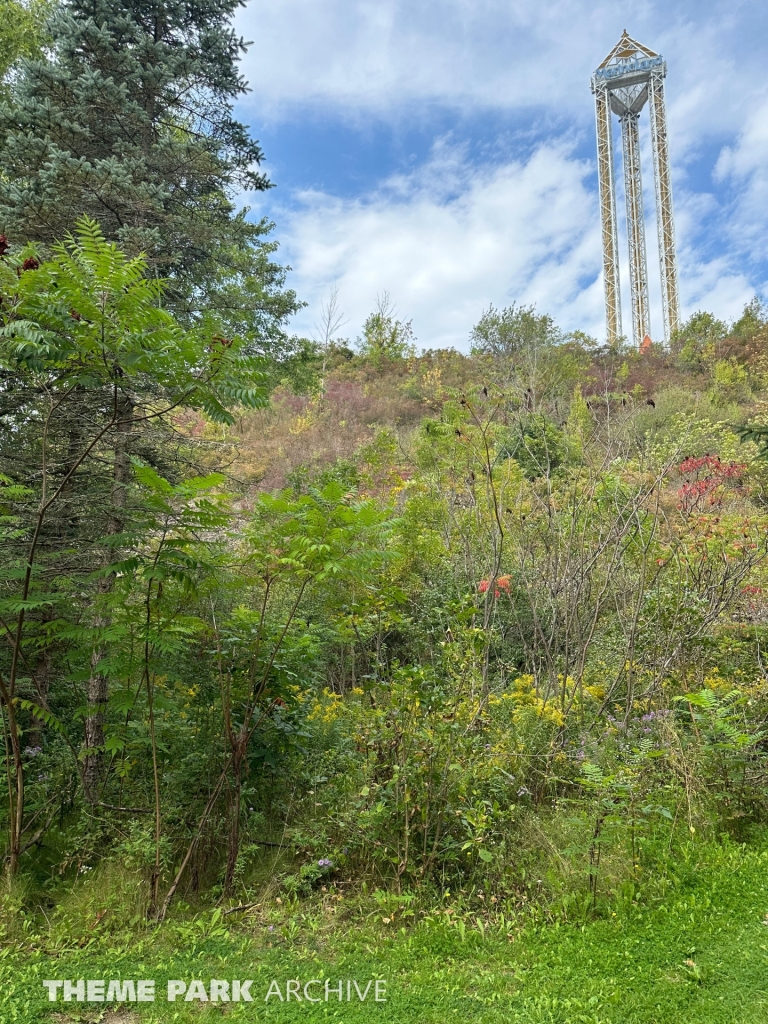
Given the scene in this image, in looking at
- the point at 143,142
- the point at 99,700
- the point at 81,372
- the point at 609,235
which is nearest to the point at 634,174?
the point at 609,235

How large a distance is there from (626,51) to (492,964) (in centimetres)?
3643

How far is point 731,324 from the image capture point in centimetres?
1819

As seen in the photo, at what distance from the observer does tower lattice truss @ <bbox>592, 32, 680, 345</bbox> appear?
24.4 m

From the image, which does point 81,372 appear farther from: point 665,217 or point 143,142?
point 665,217

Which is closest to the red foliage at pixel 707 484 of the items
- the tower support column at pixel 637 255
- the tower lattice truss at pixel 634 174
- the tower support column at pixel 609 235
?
the tower lattice truss at pixel 634 174

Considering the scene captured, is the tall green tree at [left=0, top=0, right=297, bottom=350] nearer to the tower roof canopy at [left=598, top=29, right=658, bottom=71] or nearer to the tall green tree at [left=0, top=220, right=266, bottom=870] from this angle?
the tall green tree at [left=0, top=220, right=266, bottom=870]

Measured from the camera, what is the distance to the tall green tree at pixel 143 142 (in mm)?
4422

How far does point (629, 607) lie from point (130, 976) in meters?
3.91

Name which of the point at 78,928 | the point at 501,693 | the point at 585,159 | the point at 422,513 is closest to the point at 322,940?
the point at 78,928

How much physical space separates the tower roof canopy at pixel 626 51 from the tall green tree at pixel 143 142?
2955cm

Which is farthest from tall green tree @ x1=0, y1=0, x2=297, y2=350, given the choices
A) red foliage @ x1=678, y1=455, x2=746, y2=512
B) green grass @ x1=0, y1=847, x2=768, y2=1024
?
red foliage @ x1=678, y1=455, x2=746, y2=512

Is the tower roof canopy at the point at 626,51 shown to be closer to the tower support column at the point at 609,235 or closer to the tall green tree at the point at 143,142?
the tower support column at the point at 609,235

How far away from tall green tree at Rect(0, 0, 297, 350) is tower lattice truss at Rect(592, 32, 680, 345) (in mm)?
21910

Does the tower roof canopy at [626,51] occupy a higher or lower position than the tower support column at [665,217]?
higher
